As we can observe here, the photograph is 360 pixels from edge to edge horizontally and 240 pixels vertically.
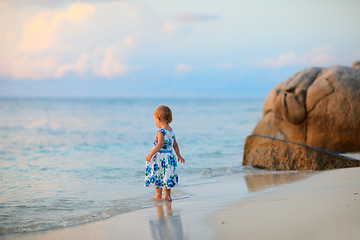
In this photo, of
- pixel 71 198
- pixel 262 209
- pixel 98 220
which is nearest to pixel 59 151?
pixel 71 198

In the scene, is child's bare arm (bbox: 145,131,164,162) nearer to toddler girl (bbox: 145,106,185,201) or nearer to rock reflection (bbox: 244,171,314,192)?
toddler girl (bbox: 145,106,185,201)

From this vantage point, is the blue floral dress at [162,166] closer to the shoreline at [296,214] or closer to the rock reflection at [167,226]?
the rock reflection at [167,226]

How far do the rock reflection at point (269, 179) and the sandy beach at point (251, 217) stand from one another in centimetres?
27

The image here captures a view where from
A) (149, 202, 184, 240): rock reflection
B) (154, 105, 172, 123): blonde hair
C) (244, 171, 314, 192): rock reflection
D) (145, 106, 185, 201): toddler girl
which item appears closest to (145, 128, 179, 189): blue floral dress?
(145, 106, 185, 201): toddler girl

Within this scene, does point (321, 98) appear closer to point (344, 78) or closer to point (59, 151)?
point (344, 78)

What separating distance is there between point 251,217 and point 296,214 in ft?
1.45

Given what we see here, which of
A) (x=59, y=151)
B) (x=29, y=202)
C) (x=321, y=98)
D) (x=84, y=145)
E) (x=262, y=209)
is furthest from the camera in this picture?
(x=84, y=145)

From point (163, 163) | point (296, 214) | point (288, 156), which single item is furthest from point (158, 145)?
point (288, 156)

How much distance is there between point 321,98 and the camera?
33.1ft

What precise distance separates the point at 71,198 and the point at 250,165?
3718mm

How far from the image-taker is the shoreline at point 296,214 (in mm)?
3473

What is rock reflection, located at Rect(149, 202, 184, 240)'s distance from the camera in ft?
12.3

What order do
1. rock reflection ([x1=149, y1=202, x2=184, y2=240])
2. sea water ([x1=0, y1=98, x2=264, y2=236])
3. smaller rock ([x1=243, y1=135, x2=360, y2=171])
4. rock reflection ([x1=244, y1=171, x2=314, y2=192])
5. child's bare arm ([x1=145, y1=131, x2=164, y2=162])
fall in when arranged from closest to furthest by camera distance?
rock reflection ([x1=149, y1=202, x2=184, y2=240]) → sea water ([x1=0, y1=98, x2=264, y2=236]) → child's bare arm ([x1=145, y1=131, x2=164, y2=162]) → rock reflection ([x1=244, y1=171, x2=314, y2=192]) → smaller rock ([x1=243, y1=135, x2=360, y2=171])

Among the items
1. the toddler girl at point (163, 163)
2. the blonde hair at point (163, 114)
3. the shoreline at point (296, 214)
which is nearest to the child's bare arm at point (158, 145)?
the toddler girl at point (163, 163)
